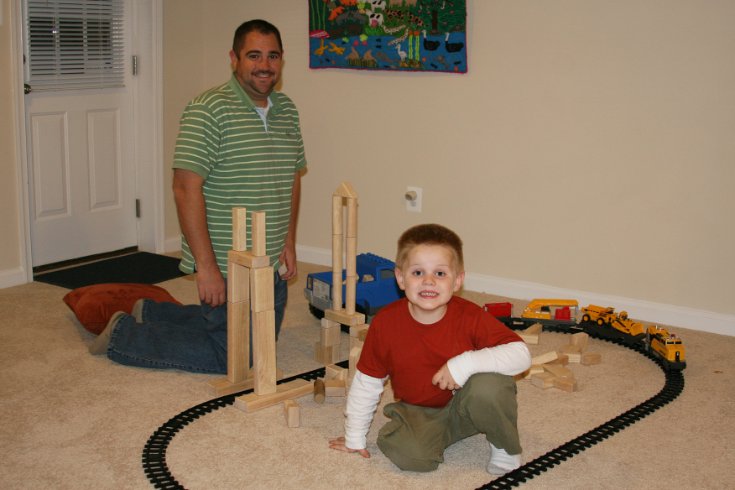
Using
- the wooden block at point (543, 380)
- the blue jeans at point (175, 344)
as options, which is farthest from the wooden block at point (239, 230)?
the wooden block at point (543, 380)

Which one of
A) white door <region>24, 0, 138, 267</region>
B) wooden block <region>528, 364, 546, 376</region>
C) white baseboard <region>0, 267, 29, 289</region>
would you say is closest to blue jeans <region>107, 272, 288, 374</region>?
wooden block <region>528, 364, 546, 376</region>

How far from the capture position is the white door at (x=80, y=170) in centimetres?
418

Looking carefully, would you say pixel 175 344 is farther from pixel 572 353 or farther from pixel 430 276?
pixel 572 353

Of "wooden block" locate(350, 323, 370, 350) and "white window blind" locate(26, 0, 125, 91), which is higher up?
"white window blind" locate(26, 0, 125, 91)

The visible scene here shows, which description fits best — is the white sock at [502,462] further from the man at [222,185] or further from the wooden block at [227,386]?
the man at [222,185]

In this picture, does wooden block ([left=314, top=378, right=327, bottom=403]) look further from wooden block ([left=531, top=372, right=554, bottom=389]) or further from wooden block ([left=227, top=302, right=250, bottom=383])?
wooden block ([left=531, top=372, right=554, bottom=389])

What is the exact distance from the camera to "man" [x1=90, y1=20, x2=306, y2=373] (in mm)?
2742

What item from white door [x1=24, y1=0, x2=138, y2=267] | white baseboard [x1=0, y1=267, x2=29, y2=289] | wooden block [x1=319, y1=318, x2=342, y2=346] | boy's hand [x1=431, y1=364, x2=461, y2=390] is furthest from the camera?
white door [x1=24, y1=0, x2=138, y2=267]

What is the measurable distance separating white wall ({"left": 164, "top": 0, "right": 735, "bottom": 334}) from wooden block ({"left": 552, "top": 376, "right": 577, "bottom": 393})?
37.7 inches

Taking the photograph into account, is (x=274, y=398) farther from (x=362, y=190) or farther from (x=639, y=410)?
(x=362, y=190)

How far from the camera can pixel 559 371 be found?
9.68 feet

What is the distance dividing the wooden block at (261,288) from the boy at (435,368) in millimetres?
419

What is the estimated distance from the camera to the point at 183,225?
2.78 meters

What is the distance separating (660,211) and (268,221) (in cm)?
167
